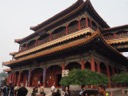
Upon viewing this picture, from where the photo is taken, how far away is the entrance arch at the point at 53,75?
64.4ft

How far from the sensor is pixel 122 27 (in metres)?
22.6

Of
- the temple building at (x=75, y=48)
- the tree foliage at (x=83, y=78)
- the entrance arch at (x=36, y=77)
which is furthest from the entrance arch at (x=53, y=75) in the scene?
the tree foliage at (x=83, y=78)

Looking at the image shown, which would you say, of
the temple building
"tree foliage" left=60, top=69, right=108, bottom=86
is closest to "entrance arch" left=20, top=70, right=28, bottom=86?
the temple building

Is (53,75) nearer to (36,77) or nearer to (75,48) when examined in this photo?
(36,77)

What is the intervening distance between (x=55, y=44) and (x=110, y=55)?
774 centimetres

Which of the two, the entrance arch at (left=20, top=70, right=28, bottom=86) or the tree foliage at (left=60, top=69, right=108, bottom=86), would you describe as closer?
the tree foliage at (left=60, top=69, right=108, bottom=86)

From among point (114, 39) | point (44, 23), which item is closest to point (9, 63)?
point (44, 23)

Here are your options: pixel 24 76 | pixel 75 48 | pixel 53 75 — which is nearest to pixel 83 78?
pixel 75 48

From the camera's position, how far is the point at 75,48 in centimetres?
1548

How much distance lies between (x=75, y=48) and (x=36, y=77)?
1010cm

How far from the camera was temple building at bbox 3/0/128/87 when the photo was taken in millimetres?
15537

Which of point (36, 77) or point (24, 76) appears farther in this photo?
point (24, 76)

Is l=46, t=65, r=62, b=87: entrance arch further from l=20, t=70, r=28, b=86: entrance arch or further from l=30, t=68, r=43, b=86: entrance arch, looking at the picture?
l=20, t=70, r=28, b=86: entrance arch

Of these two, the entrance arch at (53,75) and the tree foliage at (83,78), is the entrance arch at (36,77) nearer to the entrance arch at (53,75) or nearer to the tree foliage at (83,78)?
the entrance arch at (53,75)
